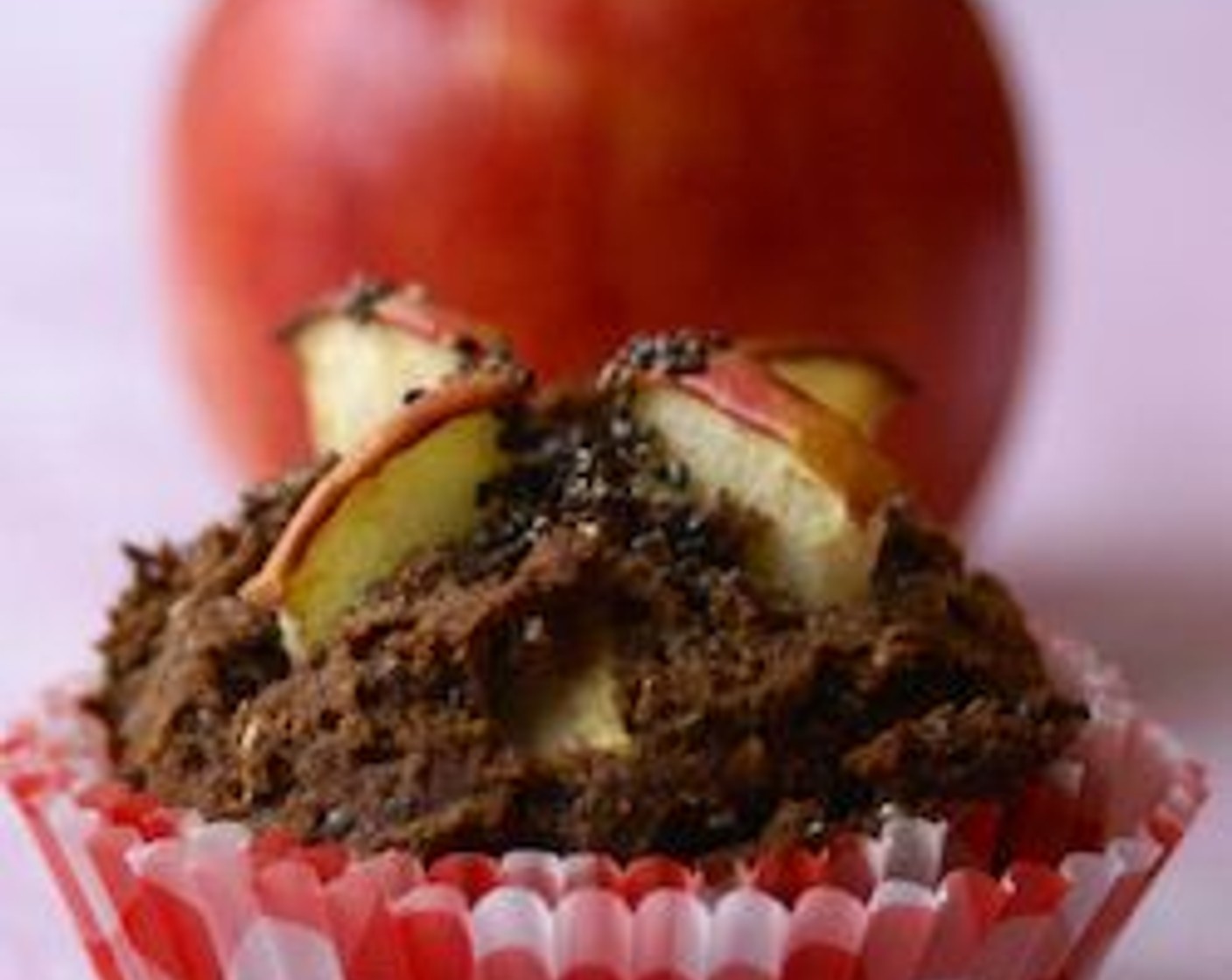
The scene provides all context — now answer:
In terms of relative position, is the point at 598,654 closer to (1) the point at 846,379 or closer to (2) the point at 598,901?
(2) the point at 598,901

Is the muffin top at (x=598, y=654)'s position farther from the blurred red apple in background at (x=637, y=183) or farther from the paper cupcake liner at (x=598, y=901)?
the blurred red apple in background at (x=637, y=183)

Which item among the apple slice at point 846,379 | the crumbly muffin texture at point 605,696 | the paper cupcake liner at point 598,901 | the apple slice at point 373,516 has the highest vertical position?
the apple slice at point 846,379

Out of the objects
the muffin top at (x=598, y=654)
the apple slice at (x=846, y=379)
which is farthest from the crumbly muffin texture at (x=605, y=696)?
the apple slice at (x=846, y=379)

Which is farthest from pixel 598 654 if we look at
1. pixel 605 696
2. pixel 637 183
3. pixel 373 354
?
pixel 637 183

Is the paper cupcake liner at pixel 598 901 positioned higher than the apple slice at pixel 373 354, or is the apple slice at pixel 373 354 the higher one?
the apple slice at pixel 373 354

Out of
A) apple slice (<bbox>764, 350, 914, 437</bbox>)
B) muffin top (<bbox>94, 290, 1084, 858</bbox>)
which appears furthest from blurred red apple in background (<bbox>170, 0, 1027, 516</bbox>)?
muffin top (<bbox>94, 290, 1084, 858</bbox>)

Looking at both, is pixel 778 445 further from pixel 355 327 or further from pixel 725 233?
pixel 725 233

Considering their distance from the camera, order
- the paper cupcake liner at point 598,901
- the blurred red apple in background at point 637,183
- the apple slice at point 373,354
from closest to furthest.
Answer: the paper cupcake liner at point 598,901 < the apple slice at point 373,354 < the blurred red apple in background at point 637,183
